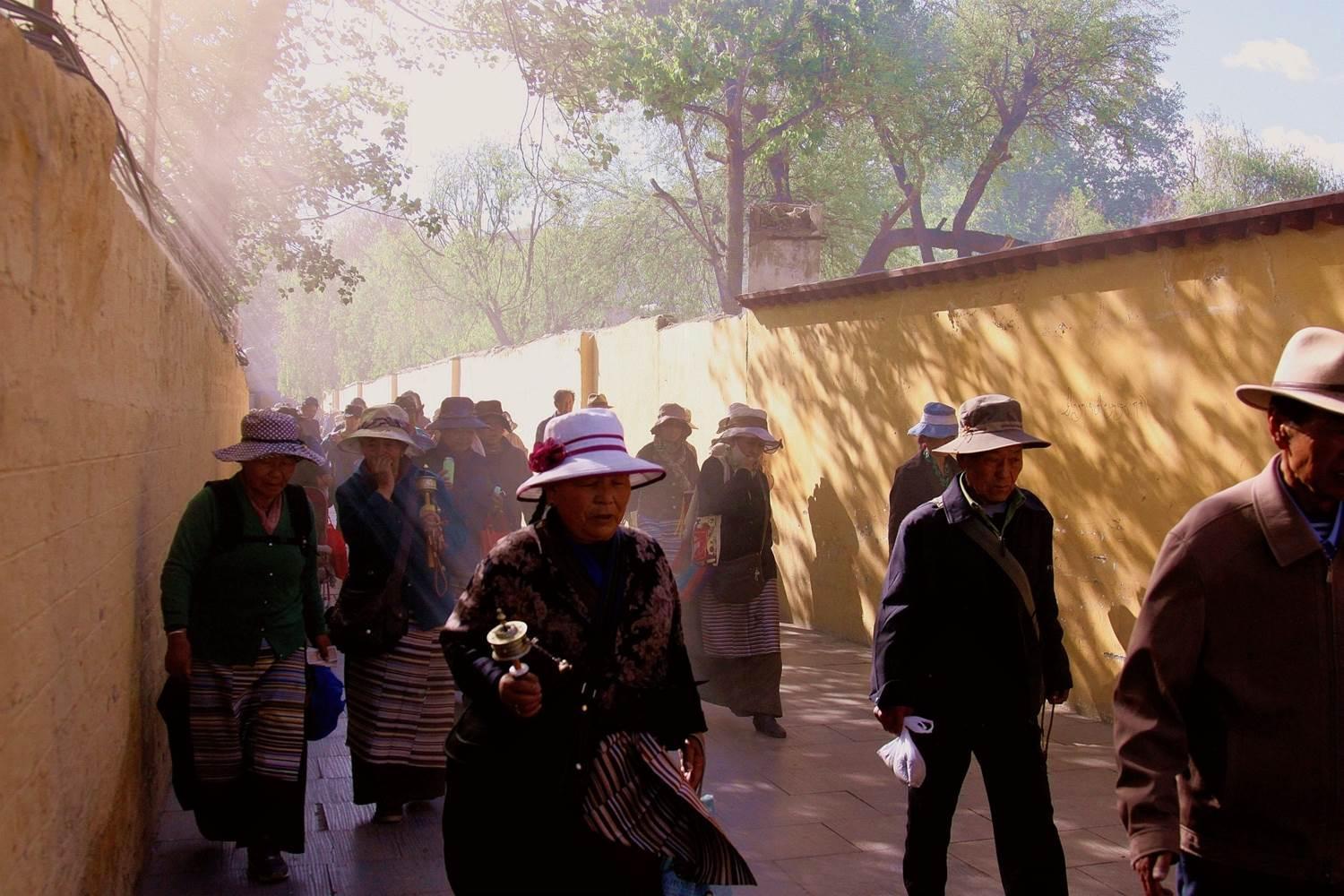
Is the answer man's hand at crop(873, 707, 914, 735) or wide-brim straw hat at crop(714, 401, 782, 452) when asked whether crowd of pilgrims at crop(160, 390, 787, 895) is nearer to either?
wide-brim straw hat at crop(714, 401, 782, 452)

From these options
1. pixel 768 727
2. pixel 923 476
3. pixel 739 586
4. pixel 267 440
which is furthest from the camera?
pixel 923 476

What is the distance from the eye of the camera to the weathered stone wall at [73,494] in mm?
3100

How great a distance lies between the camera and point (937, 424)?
8.37 meters

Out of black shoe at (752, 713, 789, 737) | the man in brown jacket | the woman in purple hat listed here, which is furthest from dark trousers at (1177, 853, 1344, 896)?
black shoe at (752, 713, 789, 737)

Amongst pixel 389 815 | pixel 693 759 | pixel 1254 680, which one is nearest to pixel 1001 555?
pixel 693 759

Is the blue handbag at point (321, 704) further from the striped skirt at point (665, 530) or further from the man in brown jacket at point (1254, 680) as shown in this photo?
the striped skirt at point (665, 530)

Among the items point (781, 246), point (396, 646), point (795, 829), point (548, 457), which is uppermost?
point (781, 246)

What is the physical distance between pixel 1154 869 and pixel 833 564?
349 inches

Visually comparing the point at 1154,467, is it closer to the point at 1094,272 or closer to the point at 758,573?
the point at 1094,272

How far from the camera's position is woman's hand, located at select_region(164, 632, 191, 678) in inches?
202

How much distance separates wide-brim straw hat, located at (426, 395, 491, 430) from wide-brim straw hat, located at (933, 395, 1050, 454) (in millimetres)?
4863

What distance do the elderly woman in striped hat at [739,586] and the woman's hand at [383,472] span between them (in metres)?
2.39

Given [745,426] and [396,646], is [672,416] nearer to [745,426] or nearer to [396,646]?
[745,426]

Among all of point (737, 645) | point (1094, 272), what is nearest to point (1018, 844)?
point (737, 645)
